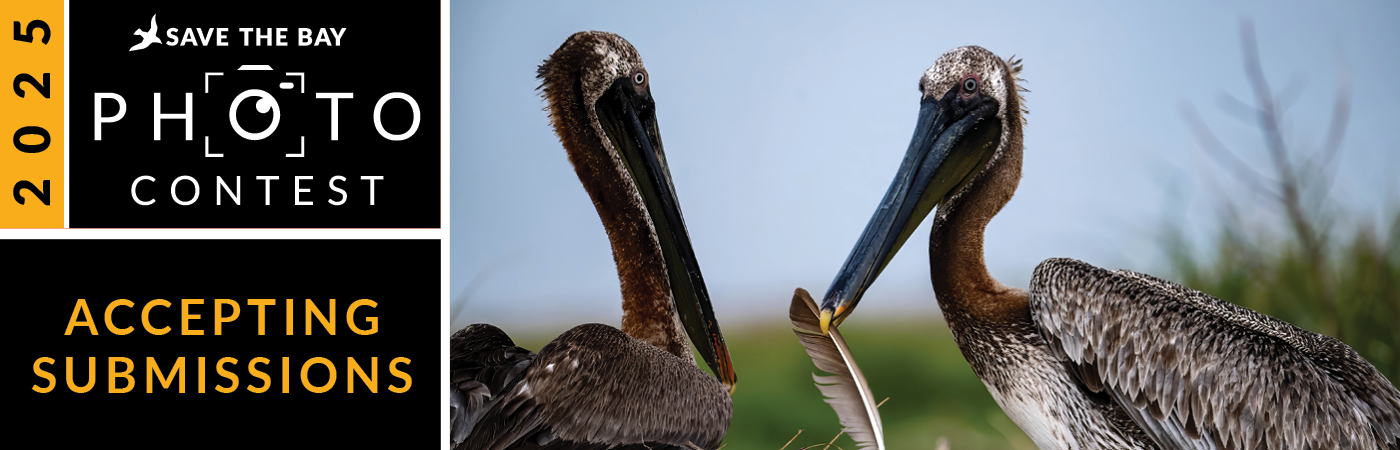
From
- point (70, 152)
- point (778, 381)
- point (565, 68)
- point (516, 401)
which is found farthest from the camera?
point (778, 381)

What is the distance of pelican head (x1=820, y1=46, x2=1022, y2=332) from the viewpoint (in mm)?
1509

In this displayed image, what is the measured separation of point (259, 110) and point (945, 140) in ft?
3.55

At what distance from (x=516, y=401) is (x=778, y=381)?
747 mm

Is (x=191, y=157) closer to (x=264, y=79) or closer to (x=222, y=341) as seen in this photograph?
(x=264, y=79)

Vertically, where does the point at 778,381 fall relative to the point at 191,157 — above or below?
below

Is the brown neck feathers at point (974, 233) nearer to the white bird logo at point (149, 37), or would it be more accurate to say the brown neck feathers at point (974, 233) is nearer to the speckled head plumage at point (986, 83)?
the speckled head plumage at point (986, 83)

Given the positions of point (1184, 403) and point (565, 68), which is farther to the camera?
point (565, 68)

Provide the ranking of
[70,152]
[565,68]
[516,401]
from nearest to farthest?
1. [516,401]
2. [70,152]
3. [565,68]

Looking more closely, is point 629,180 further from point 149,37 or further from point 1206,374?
point 1206,374

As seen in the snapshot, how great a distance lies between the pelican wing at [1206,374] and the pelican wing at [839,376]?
30 cm

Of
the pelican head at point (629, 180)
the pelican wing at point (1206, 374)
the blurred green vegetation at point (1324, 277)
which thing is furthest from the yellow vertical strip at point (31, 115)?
the blurred green vegetation at point (1324, 277)

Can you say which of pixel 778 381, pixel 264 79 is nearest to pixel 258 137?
pixel 264 79

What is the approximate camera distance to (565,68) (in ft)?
5.00

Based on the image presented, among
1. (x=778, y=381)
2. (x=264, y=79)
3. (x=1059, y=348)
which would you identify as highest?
(x=264, y=79)
